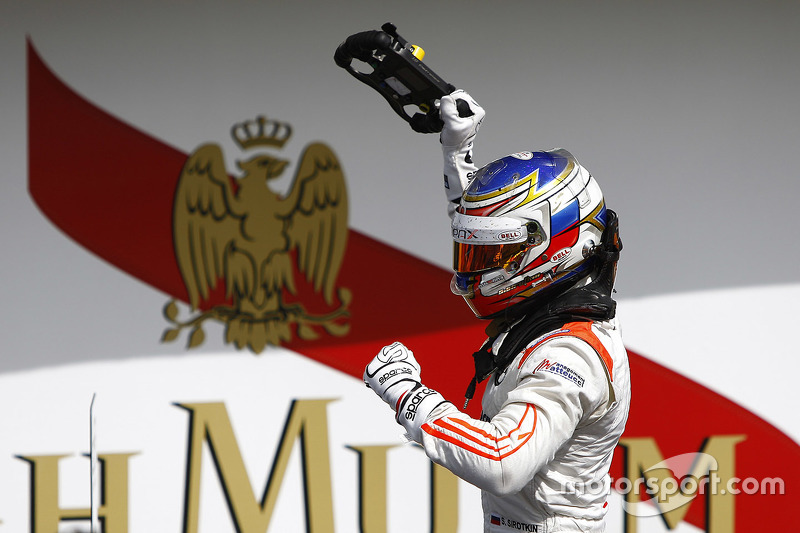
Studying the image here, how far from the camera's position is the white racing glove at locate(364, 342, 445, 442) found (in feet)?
4.07

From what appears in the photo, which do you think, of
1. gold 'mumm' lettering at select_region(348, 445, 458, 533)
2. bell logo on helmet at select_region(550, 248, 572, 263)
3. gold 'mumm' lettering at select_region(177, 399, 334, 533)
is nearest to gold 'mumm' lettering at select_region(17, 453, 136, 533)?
gold 'mumm' lettering at select_region(177, 399, 334, 533)

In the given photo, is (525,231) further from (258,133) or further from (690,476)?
(690,476)

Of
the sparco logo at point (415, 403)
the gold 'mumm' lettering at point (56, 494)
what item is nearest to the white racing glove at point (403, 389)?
the sparco logo at point (415, 403)

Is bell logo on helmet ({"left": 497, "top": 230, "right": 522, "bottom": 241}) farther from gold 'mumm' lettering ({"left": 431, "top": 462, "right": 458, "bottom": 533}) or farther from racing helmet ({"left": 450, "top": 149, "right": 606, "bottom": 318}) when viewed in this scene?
gold 'mumm' lettering ({"left": 431, "top": 462, "right": 458, "bottom": 533})

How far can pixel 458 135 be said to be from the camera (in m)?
1.61

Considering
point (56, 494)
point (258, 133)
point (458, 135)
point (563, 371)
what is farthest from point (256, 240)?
point (563, 371)

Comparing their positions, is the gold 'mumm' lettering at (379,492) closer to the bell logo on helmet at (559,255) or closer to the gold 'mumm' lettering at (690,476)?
the gold 'mumm' lettering at (690,476)

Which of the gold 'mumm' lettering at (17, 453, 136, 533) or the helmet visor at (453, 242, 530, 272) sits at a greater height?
the helmet visor at (453, 242, 530, 272)

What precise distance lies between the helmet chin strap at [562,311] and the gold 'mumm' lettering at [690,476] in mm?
1541

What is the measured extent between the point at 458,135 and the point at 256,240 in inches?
50.1

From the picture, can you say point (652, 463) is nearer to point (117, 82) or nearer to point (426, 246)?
point (426, 246)

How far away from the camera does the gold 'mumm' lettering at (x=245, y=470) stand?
2.68m

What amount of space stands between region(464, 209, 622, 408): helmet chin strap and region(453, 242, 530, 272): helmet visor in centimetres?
11

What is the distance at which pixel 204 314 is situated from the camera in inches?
106
